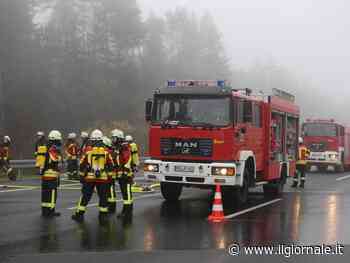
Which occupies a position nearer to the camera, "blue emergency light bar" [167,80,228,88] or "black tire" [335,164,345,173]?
"blue emergency light bar" [167,80,228,88]

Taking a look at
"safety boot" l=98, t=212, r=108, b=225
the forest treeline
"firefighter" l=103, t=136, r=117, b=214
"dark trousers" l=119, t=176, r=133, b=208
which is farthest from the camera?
the forest treeline

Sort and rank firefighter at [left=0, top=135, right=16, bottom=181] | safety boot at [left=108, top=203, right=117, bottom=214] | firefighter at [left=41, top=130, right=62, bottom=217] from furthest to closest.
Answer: firefighter at [left=0, top=135, right=16, bottom=181] → safety boot at [left=108, top=203, right=117, bottom=214] → firefighter at [left=41, top=130, right=62, bottom=217]

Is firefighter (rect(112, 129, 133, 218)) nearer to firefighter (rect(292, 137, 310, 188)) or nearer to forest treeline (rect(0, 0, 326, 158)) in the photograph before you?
firefighter (rect(292, 137, 310, 188))

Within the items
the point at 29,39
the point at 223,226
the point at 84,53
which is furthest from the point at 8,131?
the point at 223,226

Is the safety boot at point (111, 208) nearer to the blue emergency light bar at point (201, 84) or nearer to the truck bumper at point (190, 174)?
the truck bumper at point (190, 174)

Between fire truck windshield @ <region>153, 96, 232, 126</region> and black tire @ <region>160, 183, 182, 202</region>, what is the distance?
2.14 metres

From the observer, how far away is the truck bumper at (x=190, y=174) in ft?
47.1

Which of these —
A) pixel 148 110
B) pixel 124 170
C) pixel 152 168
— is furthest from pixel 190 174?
pixel 124 170

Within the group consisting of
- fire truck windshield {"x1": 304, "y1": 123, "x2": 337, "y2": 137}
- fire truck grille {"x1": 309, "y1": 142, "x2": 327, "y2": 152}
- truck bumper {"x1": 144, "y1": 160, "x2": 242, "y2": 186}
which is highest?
fire truck windshield {"x1": 304, "y1": 123, "x2": 337, "y2": 137}

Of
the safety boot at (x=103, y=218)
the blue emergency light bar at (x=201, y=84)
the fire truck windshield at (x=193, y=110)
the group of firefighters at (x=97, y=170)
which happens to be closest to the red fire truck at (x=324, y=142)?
the blue emergency light bar at (x=201, y=84)

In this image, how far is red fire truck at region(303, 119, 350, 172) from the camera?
3528cm

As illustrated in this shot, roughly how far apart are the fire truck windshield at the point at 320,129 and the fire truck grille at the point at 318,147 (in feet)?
1.82

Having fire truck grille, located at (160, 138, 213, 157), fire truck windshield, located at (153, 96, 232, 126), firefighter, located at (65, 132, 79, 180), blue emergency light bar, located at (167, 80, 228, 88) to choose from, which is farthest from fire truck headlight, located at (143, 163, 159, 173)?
firefighter, located at (65, 132, 79, 180)

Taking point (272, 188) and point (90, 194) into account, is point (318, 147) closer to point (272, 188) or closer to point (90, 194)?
point (272, 188)
